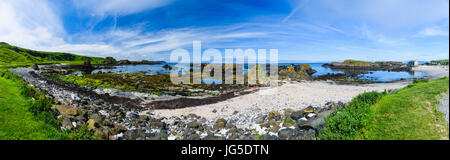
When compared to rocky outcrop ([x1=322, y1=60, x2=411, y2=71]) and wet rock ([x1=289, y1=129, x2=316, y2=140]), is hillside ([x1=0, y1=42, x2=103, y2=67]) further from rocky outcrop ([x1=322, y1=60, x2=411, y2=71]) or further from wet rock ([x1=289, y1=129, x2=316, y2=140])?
rocky outcrop ([x1=322, y1=60, x2=411, y2=71])

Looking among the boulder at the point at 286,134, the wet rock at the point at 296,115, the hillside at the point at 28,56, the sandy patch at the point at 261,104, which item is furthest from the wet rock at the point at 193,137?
the hillside at the point at 28,56

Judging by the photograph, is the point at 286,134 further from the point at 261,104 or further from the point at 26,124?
the point at 26,124

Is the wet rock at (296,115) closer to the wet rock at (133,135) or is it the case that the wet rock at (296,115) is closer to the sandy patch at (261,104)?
the sandy patch at (261,104)

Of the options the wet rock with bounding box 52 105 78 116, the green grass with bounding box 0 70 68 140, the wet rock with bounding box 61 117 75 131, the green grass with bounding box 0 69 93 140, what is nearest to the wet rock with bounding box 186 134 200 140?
the green grass with bounding box 0 69 93 140

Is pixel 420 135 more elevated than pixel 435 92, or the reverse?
pixel 435 92

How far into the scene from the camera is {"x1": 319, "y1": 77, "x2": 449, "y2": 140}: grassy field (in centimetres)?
497

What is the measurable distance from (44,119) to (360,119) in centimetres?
1166

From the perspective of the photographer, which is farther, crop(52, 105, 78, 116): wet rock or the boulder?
crop(52, 105, 78, 116): wet rock

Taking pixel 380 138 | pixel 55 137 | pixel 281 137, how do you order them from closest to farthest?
pixel 380 138, pixel 55 137, pixel 281 137

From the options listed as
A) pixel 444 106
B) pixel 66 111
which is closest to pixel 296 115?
pixel 444 106

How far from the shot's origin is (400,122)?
5.48 meters
